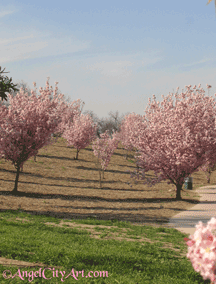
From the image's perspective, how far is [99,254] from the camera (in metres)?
6.64

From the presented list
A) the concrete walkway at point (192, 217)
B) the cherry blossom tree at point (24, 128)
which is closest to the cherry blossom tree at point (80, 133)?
the cherry blossom tree at point (24, 128)

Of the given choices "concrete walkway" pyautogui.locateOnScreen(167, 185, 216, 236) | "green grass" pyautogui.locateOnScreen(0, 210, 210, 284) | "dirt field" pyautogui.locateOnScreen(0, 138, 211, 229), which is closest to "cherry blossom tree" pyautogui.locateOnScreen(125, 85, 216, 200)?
"dirt field" pyautogui.locateOnScreen(0, 138, 211, 229)

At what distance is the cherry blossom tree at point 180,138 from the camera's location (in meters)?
17.7

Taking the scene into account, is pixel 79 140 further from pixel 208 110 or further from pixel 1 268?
pixel 1 268

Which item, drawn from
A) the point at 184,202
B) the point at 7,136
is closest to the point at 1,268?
the point at 7,136

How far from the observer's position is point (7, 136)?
52.9ft

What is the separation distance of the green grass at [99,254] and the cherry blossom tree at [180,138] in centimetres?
880

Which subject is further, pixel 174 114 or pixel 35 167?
pixel 35 167

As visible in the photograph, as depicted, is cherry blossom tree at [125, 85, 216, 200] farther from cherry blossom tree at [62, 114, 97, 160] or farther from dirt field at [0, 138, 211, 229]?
cherry blossom tree at [62, 114, 97, 160]

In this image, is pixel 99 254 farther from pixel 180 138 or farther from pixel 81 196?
pixel 180 138

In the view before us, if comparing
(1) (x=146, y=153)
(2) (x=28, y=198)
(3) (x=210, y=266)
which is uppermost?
(1) (x=146, y=153)

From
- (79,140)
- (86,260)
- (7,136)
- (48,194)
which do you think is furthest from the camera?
(79,140)

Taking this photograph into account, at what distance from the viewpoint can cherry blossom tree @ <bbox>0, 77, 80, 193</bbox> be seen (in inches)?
640

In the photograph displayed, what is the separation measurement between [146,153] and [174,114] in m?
3.04
